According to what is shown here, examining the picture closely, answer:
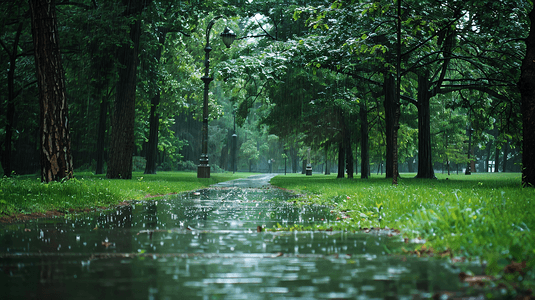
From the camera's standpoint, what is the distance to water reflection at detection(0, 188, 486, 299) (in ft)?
9.89

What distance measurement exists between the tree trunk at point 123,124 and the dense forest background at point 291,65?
47mm

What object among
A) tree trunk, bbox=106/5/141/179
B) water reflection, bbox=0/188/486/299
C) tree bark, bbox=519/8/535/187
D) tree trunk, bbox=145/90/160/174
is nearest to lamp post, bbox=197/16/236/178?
tree trunk, bbox=106/5/141/179

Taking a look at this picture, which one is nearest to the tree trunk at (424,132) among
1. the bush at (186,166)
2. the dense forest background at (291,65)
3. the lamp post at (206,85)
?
the dense forest background at (291,65)

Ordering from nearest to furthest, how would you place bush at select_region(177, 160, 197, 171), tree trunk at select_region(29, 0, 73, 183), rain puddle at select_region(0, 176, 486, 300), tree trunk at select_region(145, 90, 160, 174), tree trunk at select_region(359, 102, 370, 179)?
rain puddle at select_region(0, 176, 486, 300), tree trunk at select_region(29, 0, 73, 183), tree trunk at select_region(359, 102, 370, 179), tree trunk at select_region(145, 90, 160, 174), bush at select_region(177, 160, 197, 171)

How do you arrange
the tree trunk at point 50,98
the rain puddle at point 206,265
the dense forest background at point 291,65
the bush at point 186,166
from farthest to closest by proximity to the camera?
the bush at point 186,166 < the dense forest background at point 291,65 < the tree trunk at point 50,98 < the rain puddle at point 206,265

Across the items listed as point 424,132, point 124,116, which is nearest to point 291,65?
point 124,116

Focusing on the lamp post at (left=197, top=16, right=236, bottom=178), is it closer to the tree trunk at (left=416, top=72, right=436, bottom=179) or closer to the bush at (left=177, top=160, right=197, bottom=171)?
the tree trunk at (left=416, top=72, right=436, bottom=179)

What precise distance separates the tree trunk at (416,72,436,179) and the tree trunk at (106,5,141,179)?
14.2 metres

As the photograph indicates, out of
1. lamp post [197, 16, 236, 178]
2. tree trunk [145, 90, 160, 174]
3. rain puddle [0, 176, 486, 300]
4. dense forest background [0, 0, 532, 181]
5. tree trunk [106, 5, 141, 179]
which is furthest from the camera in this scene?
tree trunk [145, 90, 160, 174]

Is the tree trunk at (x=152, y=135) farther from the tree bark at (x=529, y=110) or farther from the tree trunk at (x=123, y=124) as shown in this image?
the tree bark at (x=529, y=110)

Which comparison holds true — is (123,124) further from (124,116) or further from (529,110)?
(529,110)

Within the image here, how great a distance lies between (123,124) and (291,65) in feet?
24.9

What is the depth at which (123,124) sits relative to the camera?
762 inches

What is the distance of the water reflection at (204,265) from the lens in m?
3.02
